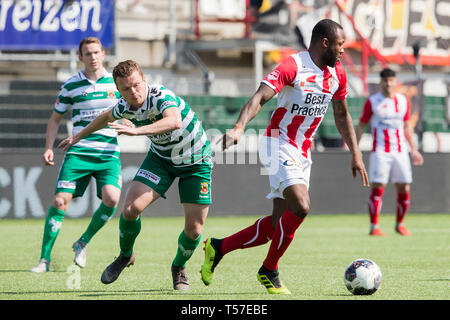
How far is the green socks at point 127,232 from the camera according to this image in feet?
23.0

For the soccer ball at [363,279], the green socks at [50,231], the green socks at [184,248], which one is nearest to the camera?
the soccer ball at [363,279]

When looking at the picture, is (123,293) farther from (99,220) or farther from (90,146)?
(90,146)

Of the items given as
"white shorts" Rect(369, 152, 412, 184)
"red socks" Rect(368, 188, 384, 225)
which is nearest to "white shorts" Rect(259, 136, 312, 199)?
"red socks" Rect(368, 188, 384, 225)

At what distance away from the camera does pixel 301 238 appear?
1255cm

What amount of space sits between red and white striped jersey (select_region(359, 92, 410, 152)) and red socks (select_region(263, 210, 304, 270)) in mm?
6351

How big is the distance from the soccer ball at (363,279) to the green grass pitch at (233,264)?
0.07 metres

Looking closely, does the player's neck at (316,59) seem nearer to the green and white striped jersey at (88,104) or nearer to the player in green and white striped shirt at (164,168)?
the player in green and white striped shirt at (164,168)

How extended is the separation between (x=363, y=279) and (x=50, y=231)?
3.31 m

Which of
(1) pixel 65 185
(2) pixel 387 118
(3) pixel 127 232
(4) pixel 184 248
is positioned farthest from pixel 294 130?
(2) pixel 387 118

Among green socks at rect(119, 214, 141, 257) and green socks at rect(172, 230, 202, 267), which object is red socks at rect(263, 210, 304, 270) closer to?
green socks at rect(172, 230, 202, 267)

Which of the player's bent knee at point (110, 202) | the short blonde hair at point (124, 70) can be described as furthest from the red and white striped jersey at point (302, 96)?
the player's bent knee at point (110, 202)

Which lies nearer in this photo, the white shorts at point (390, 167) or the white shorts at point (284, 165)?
the white shorts at point (284, 165)

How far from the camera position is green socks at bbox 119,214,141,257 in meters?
7.00

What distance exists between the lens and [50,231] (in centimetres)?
854
